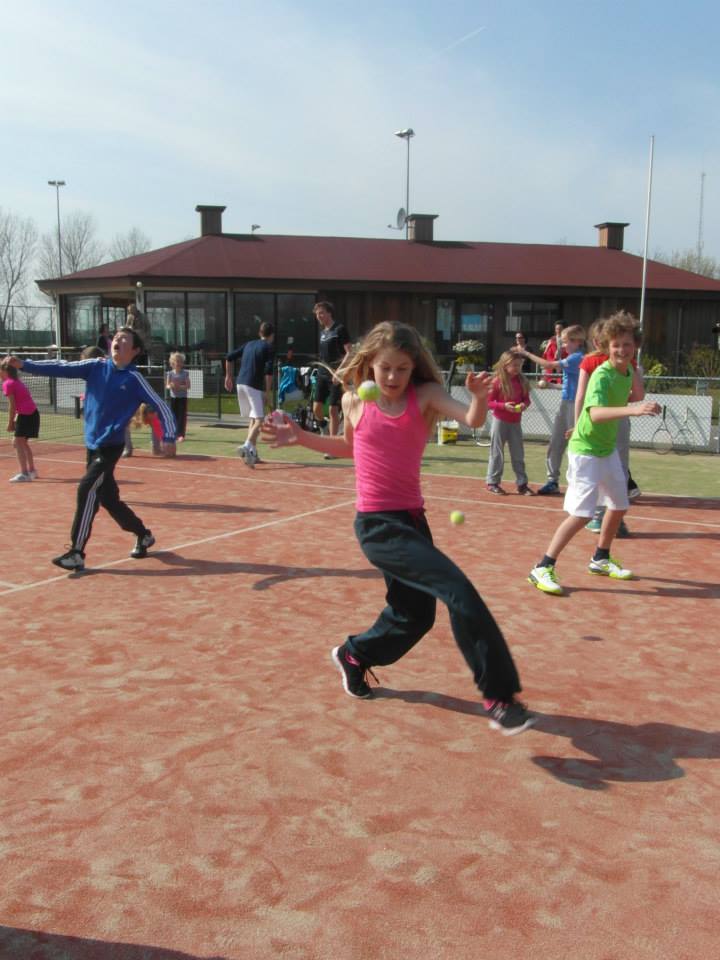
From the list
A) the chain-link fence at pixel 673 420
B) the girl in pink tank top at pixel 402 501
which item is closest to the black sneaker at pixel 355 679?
the girl in pink tank top at pixel 402 501

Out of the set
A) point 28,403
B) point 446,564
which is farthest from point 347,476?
point 446,564

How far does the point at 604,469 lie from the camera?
620 cm

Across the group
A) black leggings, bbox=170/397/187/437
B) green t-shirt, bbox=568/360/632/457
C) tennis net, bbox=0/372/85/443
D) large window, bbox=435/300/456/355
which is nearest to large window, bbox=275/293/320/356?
large window, bbox=435/300/456/355

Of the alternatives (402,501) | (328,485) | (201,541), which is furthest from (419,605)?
(328,485)

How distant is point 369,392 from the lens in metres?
3.84

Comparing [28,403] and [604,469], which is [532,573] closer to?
[604,469]

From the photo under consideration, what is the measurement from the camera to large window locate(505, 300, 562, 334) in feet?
99.4

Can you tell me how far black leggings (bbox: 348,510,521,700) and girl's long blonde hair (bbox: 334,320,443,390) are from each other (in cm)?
65

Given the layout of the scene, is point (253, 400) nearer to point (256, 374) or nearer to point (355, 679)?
point (256, 374)

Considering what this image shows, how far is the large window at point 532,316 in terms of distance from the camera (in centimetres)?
3030

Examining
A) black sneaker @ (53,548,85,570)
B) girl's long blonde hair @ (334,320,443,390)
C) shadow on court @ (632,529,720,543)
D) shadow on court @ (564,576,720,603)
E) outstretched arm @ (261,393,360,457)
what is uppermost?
girl's long blonde hair @ (334,320,443,390)

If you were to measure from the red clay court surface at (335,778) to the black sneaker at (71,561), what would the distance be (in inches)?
6.3

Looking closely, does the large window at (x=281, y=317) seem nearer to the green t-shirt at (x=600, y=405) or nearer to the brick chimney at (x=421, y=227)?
the brick chimney at (x=421, y=227)

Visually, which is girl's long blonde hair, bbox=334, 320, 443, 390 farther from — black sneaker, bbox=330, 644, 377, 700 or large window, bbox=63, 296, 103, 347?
large window, bbox=63, 296, 103, 347
